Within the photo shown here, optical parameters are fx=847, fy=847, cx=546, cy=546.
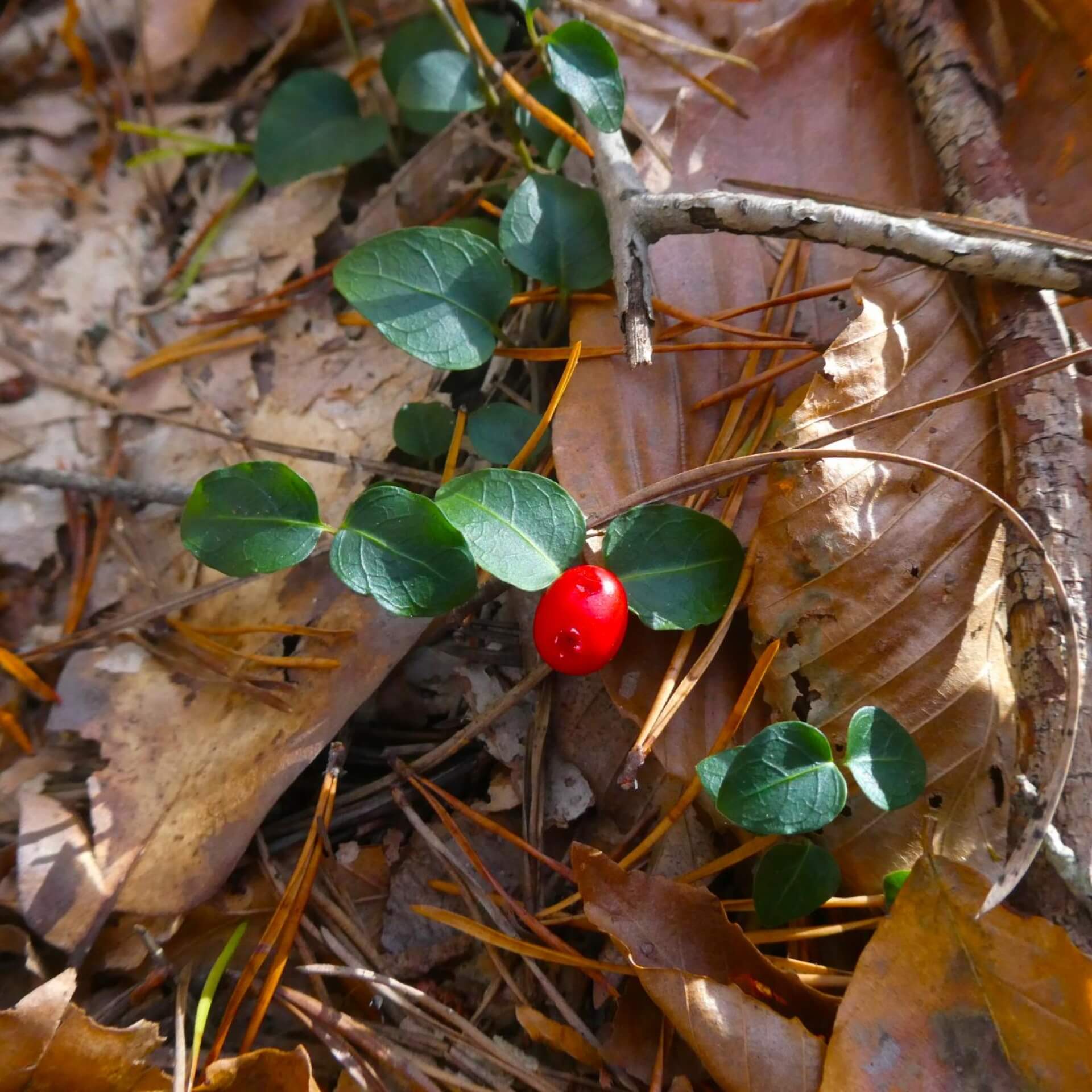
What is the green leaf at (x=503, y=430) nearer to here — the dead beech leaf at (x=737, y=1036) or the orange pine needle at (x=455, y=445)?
the orange pine needle at (x=455, y=445)

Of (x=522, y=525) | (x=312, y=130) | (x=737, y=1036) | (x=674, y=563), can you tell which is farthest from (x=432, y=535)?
(x=312, y=130)

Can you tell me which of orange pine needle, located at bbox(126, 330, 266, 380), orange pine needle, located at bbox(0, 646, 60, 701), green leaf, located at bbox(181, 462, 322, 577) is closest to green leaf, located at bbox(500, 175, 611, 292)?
green leaf, located at bbox(181, 462, 322, 577)

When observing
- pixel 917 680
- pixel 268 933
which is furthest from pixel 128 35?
pixel 917 680

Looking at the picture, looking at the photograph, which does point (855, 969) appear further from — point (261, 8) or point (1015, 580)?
point (261, 8)

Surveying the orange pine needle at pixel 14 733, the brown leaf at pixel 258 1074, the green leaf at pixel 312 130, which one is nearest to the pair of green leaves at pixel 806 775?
the brown leaf at pixel 258 1074

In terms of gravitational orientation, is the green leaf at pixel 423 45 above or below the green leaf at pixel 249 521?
above

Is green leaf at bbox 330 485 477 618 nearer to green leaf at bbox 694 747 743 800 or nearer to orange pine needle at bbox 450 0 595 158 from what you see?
green leaf at bbox 694 747 743 800
